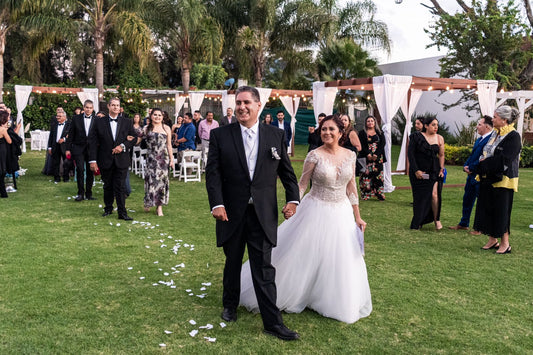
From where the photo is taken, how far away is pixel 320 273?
4172 millimetres

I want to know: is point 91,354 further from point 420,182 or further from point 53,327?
point 420,182

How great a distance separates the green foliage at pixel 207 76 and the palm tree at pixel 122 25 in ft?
34.5

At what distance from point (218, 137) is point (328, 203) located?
1.25 meters

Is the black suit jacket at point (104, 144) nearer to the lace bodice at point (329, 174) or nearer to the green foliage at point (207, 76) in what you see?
the lace bodice at point (329, 174)

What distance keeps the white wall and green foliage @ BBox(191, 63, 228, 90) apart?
11.7 m

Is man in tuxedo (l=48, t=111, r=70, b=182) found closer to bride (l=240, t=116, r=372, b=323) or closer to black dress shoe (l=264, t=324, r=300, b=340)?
bride (l=240, t=116, r=372, b=323)

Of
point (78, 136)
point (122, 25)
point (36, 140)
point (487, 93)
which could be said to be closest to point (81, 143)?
point (78, 136)

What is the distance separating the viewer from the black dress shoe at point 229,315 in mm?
4020

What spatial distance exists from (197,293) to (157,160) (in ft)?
13.2

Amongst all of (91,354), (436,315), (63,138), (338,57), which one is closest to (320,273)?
(436,315)

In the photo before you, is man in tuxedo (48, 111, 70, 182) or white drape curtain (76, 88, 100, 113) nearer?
man in tuxedo (48, 111, 70, 182)

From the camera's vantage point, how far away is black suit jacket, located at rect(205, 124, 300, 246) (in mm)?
3660

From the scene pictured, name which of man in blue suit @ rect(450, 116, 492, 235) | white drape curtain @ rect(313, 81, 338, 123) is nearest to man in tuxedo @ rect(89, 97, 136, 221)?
man in blue suit @ rect(450, 116, 492, 235)

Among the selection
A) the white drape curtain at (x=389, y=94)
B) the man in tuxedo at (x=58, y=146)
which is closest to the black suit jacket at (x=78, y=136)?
the man in tuxedo at (x=58, y=146)
